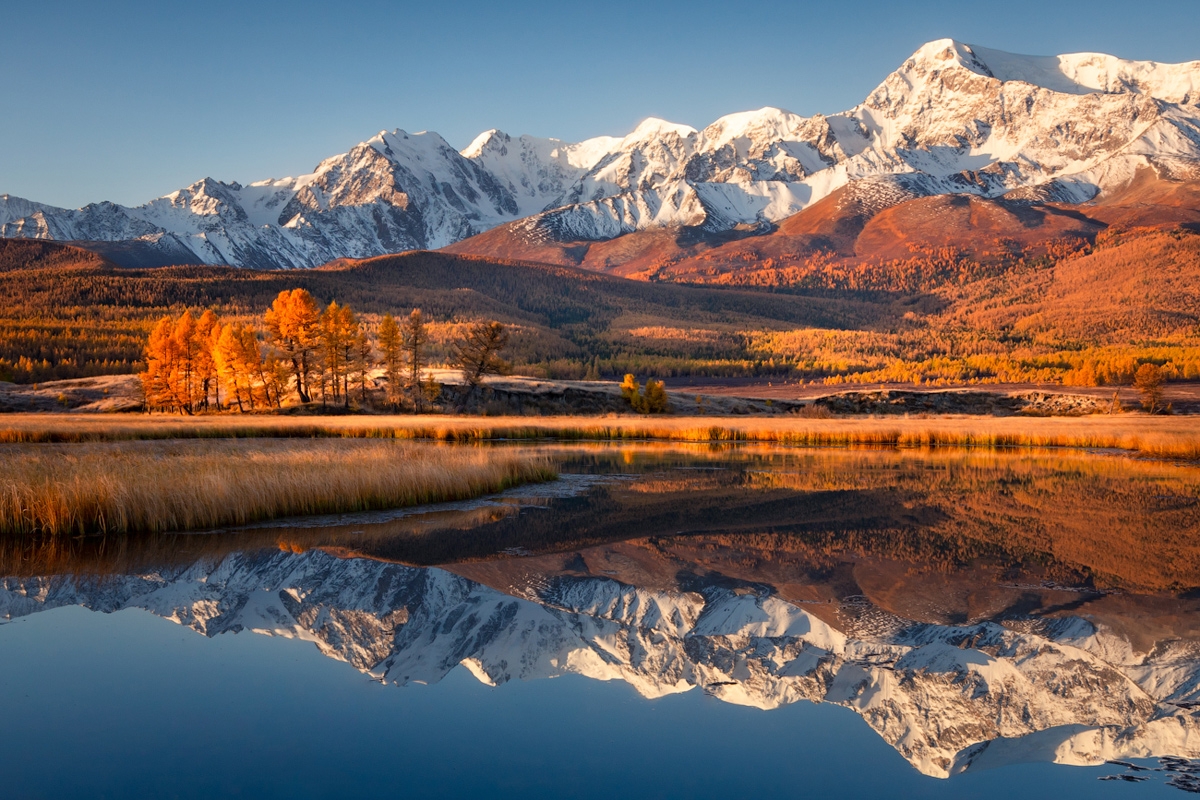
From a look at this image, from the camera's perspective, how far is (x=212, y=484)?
64.2 feet

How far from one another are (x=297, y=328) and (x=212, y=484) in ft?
172

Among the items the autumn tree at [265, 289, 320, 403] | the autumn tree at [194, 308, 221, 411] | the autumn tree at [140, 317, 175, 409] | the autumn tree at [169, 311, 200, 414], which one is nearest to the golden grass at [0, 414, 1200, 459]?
the autumn tree at [265, 289, 320, 403]

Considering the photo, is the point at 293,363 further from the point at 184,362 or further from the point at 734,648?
the point at 734,648

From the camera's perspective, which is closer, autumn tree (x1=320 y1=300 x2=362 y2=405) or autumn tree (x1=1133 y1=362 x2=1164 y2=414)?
autumn tree (x1=320 y1=300 x2=362 y2=405)

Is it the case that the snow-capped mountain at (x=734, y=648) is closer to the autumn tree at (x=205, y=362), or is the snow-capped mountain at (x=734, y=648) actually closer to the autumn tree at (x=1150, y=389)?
the autumn tree at (x=205, y=362)

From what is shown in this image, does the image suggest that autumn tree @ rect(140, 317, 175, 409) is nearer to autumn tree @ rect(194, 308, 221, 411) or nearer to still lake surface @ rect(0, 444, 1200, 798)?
autumn tree @ rect(194, 308, 221, 411)

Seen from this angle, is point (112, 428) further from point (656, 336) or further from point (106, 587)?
point (656, 336)

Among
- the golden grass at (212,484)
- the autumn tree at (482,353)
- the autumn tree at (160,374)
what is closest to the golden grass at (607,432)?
the golden grass at (212,484)

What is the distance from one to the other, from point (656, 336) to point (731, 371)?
4112 cm

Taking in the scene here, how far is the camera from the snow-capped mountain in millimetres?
8461

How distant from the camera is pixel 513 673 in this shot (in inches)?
392

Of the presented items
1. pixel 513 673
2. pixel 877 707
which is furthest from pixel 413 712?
pixel 877 707

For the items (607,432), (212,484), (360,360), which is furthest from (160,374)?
(212,484)

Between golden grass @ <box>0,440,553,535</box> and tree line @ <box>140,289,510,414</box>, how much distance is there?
39943 mm
